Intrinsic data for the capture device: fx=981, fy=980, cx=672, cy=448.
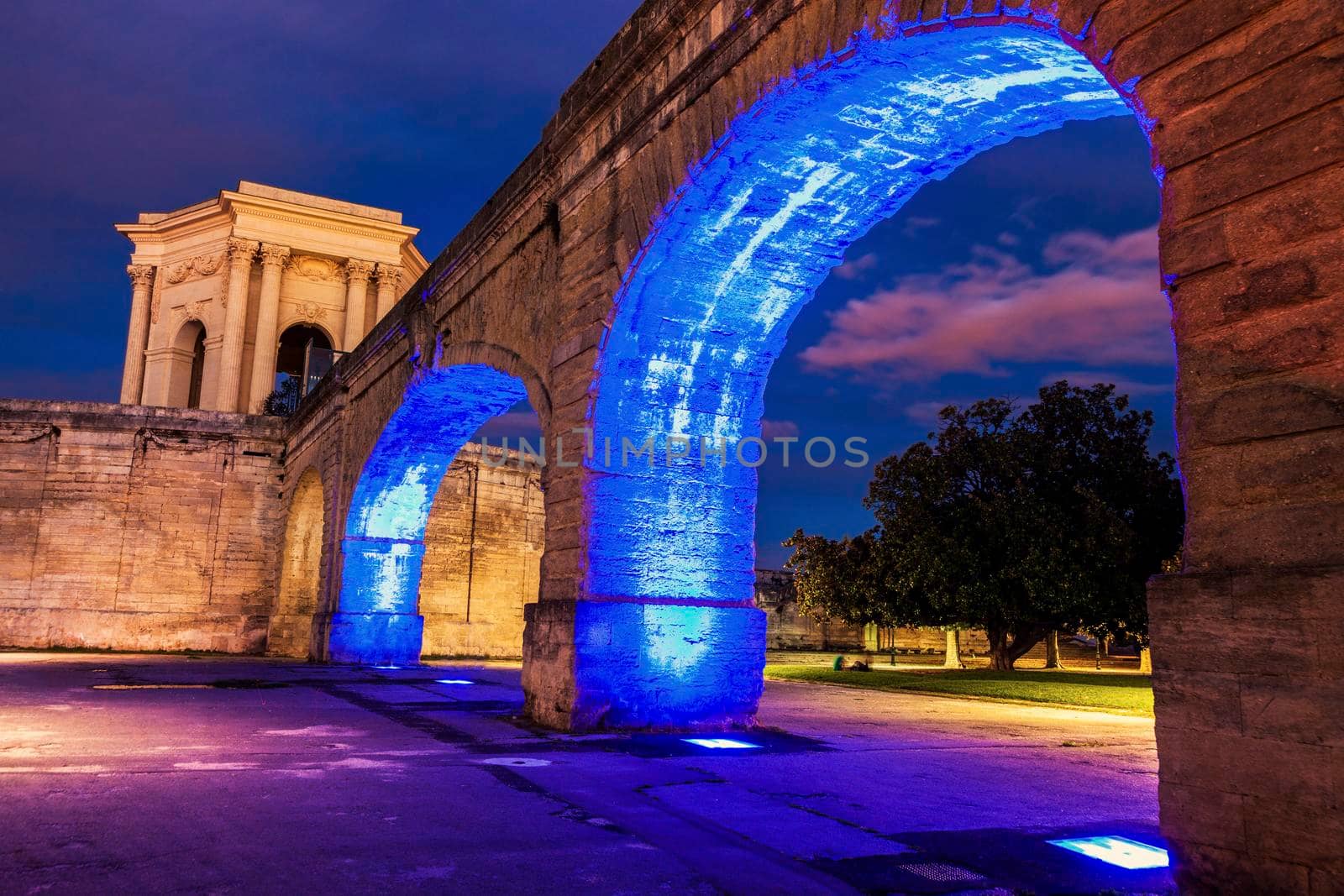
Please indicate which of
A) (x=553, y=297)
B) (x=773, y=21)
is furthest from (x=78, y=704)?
(x=773, y=21)

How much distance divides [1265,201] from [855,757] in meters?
3.84

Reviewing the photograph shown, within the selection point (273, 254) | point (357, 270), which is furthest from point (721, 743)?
point (273, 254)

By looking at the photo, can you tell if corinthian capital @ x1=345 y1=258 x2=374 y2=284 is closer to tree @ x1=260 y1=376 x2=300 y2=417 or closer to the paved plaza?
tree @ x1=260 y1=376 x2=300 y2=417

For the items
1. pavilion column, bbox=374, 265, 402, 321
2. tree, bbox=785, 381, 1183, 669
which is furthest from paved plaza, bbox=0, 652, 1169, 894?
pavilion column, bbox=374, 265, 402, 321

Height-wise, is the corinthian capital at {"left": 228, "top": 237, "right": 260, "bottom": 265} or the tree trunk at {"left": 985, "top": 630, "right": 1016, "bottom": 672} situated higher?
the corinthian capital at {"left": 228, "top": 237, "right": 260, "bottom": 265}

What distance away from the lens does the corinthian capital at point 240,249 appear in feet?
91.0

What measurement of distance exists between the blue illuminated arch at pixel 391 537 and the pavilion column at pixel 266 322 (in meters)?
13.7

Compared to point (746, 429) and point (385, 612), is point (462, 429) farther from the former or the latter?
point (746, 429)

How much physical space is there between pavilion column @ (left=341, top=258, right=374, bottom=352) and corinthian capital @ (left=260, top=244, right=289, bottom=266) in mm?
1725

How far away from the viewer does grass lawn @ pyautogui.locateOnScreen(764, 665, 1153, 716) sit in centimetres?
1139

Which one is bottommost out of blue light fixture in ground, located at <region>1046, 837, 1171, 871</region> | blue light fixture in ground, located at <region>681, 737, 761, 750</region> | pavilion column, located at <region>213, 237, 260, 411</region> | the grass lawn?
the grass lawn

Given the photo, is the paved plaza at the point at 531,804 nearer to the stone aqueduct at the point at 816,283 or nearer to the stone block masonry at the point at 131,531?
the stone aqueduct at the point at 816,283

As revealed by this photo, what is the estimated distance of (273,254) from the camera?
2786 centimetres

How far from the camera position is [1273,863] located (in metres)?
2.60
